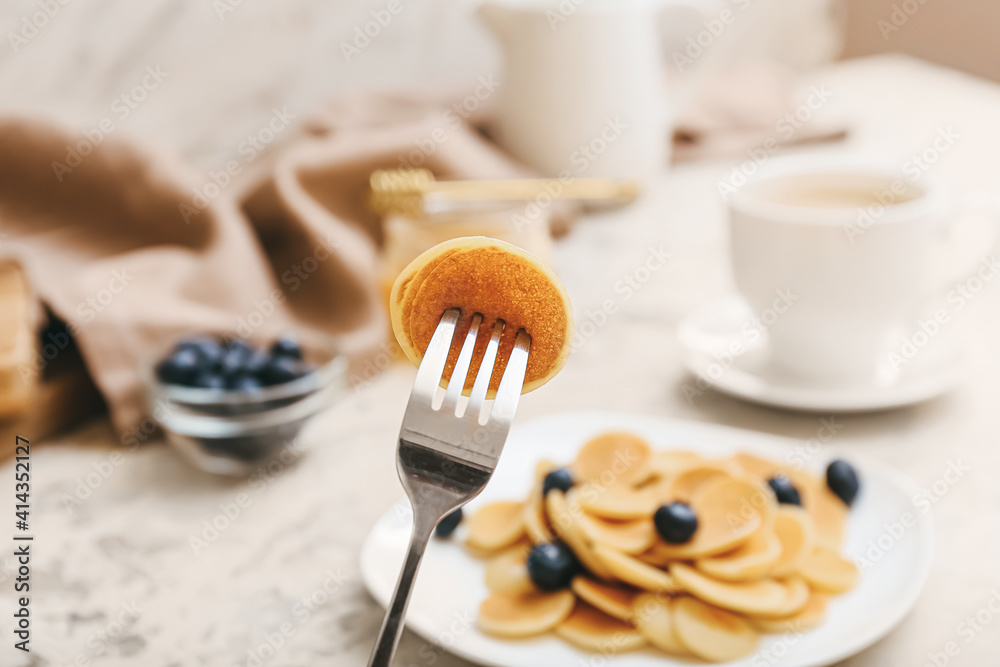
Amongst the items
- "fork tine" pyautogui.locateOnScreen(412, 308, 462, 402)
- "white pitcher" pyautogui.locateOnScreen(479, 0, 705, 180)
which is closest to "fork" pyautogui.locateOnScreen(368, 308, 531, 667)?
"fork tine" pyautogui.locateOnScreen(412, 308, 462, 402)

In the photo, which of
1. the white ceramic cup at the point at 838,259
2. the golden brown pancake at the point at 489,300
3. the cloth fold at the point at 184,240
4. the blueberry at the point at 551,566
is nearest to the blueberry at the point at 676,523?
the blueberry at the point at 551,566

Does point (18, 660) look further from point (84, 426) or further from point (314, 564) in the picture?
point (84, 426)

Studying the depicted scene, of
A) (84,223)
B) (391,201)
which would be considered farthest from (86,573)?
(391,201)

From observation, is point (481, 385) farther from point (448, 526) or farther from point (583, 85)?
Result: point (583, 85)

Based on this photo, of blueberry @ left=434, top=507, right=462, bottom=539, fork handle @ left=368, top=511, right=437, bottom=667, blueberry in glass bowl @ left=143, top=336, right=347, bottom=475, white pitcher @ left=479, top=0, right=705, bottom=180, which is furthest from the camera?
white pitcher @ left=479, top=0, right=705, bottom=180

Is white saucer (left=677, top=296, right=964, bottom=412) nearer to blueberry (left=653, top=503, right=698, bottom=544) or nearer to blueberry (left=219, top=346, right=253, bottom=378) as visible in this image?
blueberry (left=653, top=503, right=698, bottom=544)
